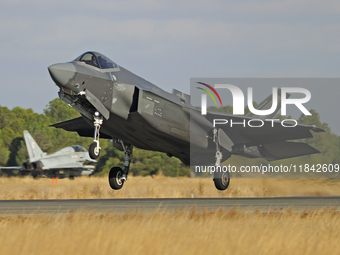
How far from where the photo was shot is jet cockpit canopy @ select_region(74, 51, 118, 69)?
16297mm

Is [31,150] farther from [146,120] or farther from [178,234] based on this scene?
[178,234]

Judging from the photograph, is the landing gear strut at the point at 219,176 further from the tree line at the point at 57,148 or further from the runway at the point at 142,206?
the tree line at the point at 57,148

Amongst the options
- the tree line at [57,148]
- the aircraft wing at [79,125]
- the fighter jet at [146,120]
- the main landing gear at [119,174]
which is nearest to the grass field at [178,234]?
the fighter jet at [146,120]

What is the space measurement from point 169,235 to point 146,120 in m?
9.46

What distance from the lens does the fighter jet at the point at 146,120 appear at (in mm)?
15906

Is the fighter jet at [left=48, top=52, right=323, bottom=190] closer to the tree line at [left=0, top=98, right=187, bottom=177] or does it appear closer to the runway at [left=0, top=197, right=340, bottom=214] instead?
the runway at [left=0, top=197, right=340, bottom=214]

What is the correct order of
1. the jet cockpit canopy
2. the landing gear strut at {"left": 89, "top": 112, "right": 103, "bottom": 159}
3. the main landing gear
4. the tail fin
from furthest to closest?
the tail fin < the main landing gear < the jet cockpit canopy < the landing gear strut at {"left": 89, "top": 112, "right": 103, "bottom": 159}

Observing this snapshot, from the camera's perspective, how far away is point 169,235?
25.0ft

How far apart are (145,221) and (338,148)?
53.8ft

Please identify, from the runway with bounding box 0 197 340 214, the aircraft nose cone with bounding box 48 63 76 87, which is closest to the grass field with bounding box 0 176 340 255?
the runway with bounding box 0 197 340 214

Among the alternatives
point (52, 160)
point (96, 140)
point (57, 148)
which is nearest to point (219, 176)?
point (96, 140)

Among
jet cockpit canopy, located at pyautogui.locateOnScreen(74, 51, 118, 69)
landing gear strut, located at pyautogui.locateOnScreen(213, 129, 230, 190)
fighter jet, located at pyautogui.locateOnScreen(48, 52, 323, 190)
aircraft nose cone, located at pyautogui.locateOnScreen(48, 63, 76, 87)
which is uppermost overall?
jet cockpit canopy, located at pyautogui.locateOnScreen(74, 51, 118, 69)

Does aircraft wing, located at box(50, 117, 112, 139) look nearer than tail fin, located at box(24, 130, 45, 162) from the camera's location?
Yes

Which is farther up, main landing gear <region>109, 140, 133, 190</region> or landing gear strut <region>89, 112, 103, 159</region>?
landing gear strut <region>89, 112, 103, 159</region>
